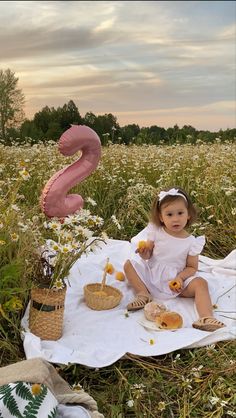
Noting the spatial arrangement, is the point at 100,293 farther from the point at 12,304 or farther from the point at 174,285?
the point at 12,304

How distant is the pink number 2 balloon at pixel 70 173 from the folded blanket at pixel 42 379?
186 cm

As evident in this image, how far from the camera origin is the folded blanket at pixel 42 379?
7.92 feet

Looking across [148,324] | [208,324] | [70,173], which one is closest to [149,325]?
[148,324]

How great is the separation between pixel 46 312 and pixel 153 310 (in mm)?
744

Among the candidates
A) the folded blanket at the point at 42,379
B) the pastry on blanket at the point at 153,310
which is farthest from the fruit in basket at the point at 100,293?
the folded blanket at the point at 42,379

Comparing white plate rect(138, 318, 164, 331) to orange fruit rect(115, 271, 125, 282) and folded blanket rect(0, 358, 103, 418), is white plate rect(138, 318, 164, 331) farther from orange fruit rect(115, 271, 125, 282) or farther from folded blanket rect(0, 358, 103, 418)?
folded blanket rect(0, 358, 103, 418)

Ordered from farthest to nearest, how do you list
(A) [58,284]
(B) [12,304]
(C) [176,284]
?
(C) [176,284], (A) [58,284], (B) [12,304]

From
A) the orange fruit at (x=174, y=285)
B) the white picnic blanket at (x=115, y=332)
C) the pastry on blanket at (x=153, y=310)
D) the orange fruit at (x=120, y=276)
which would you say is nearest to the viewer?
the white picnic blanket at (x=115, y=332)

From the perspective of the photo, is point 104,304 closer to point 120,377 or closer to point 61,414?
point 120,377

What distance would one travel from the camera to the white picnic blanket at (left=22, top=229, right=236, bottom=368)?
3152 mm

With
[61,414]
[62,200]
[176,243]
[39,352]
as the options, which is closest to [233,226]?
[176,243]

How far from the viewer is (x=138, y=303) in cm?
379

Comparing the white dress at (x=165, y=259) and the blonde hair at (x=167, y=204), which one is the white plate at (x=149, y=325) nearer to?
the white dress at (x=165, y=259)

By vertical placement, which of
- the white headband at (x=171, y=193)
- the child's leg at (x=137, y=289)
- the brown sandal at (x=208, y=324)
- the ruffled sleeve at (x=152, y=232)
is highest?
the white headband at (x=171, y=193)
